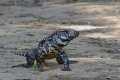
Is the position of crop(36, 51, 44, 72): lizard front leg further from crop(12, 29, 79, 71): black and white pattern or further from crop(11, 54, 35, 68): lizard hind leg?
crop(11, 54, 35, 68): lizard hind leg

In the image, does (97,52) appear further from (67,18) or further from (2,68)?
(67,18)

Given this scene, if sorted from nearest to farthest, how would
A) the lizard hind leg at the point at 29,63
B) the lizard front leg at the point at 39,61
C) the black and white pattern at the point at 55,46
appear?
the black and white pattern at the point at 55,46 → the lizard front leg at the point at 39,61 → the lizard hind leg at the point at 29,63

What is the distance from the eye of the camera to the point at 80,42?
29.7ft

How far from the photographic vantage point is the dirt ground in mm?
5789

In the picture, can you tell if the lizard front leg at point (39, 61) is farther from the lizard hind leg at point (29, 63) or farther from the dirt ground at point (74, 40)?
the lizard hind leg at point (29, 63)

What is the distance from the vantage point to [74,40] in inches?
366

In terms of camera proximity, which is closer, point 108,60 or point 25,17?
point 108,60

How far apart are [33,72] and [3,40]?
348 cm

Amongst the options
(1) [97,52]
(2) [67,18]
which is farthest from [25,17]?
(1) [97,52]

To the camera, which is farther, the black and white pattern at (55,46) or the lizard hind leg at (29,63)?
the lizard hind leg at (29,63)

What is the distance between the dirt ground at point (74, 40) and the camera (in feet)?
19.0

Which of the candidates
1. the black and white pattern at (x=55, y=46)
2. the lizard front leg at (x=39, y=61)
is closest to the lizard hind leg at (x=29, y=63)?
the black and white pattern at (x=55, y=46)

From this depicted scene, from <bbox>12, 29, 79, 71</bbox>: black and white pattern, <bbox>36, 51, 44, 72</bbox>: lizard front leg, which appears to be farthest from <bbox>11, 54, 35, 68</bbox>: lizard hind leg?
<bbox>36, 51, 44, 72</bbox>: lizard front leg

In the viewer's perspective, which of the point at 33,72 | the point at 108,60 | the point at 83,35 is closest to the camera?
the point at 33,72
